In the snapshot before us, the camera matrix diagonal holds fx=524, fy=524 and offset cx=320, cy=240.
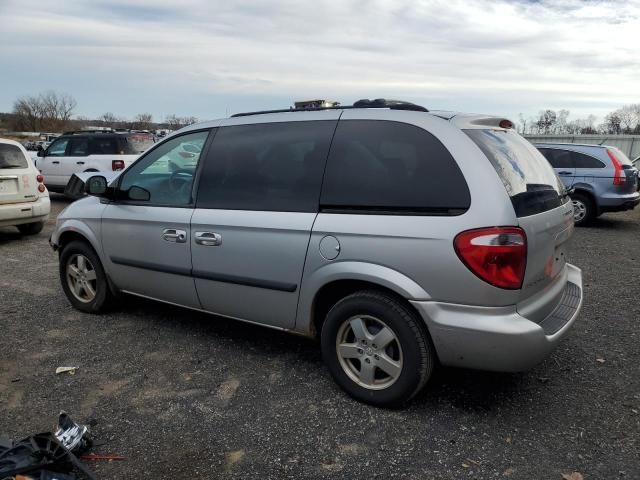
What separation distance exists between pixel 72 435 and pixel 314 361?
1688 millimetres

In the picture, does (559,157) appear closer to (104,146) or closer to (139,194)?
(139,194)

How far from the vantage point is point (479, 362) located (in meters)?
2.81

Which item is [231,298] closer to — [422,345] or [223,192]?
[223,192]

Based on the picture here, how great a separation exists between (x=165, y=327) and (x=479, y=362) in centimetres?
278

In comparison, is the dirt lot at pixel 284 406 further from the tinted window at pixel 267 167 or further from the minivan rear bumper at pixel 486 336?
the tinted window at pixel 267 167

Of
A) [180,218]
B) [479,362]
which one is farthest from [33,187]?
[479,362]

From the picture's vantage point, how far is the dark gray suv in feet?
Result: 33.9

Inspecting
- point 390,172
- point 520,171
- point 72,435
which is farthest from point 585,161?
point 72,435

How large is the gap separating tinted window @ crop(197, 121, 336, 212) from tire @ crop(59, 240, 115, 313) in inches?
58.5

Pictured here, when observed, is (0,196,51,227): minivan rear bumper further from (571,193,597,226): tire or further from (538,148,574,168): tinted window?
(571,193,597,226): tire

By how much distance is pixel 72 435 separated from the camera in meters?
2.71

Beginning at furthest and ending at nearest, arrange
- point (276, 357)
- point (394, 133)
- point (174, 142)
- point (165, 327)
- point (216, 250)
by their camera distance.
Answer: point (165, 327) < point (174, 142) < point (276, 357) < point (216, 250) < point (394, 133)

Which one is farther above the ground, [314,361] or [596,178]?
[596,178]

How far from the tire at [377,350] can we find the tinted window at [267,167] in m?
0.69
